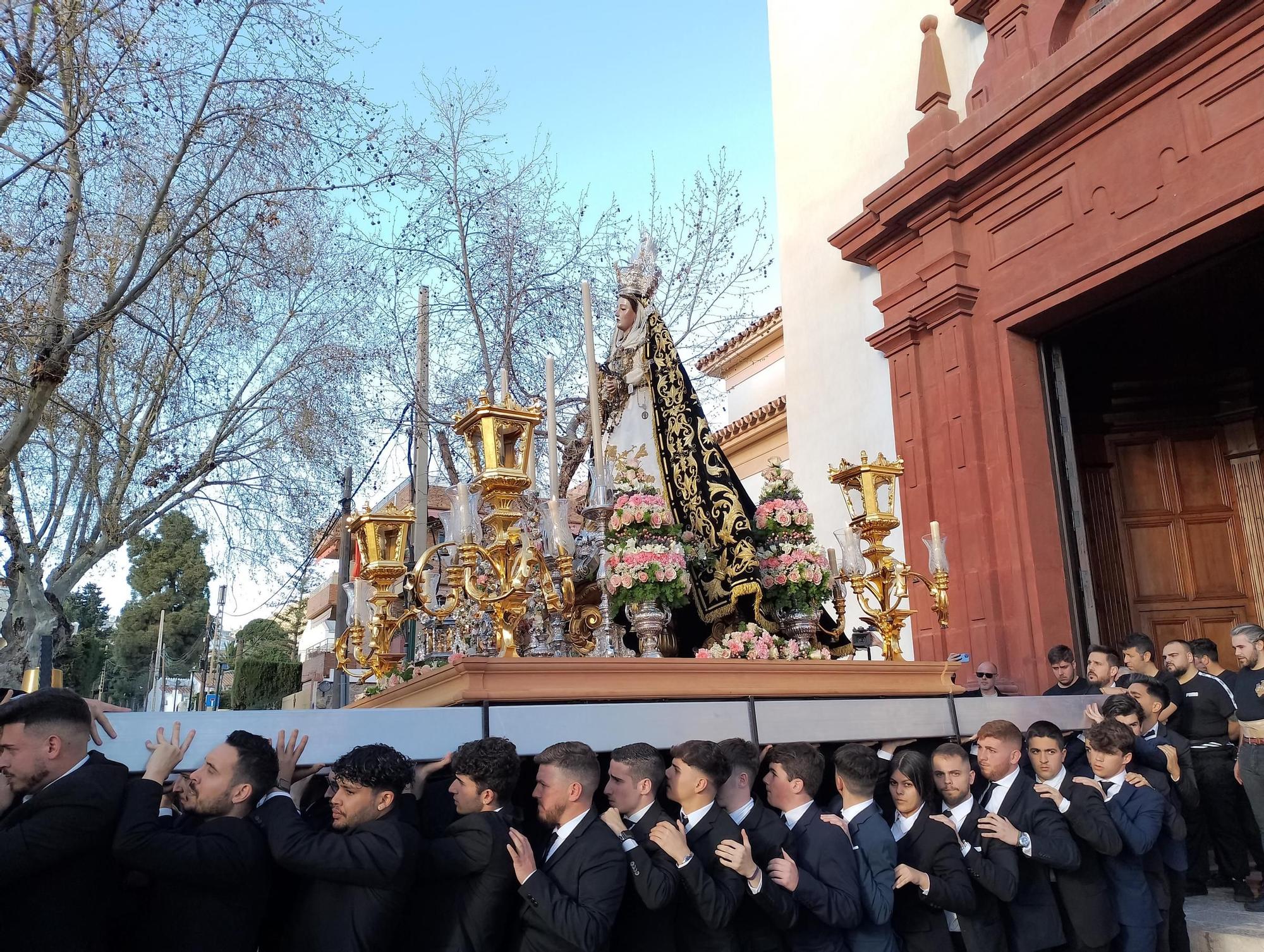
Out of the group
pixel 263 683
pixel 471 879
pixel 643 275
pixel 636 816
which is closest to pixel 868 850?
pixel 636 816

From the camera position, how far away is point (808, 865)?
11.7 ft

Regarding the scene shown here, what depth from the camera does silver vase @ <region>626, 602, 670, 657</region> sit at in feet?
17.6

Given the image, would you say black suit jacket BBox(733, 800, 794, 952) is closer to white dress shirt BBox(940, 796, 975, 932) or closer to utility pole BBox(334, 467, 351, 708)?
white dress shirt BBox(940, 796, 975, 932)

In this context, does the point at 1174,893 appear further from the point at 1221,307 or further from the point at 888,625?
the point at 1221,307

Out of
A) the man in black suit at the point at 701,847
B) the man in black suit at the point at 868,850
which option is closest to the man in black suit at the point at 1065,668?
the man in black suit at the point at 868,850

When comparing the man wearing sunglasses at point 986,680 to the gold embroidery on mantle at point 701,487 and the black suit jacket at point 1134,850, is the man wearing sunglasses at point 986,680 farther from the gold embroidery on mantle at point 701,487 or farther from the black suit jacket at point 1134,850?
the black suit jacket at point 1134,850

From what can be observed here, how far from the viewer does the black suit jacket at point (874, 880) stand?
3.61 m

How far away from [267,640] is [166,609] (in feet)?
10.8

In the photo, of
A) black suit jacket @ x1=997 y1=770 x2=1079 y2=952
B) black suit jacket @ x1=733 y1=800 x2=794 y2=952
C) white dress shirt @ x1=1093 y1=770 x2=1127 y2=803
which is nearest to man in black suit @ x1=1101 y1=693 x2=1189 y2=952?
white dress shirt @ x1=1093 y1=770 x2=1127 y2=803

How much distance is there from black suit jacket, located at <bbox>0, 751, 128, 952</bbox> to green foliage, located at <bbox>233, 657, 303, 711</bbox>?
19.3 metres

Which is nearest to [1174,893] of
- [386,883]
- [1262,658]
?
[1262,658]

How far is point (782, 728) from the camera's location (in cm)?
431

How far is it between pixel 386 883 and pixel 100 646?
113ft

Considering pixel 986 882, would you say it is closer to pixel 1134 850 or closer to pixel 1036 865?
pixel 1036 865
